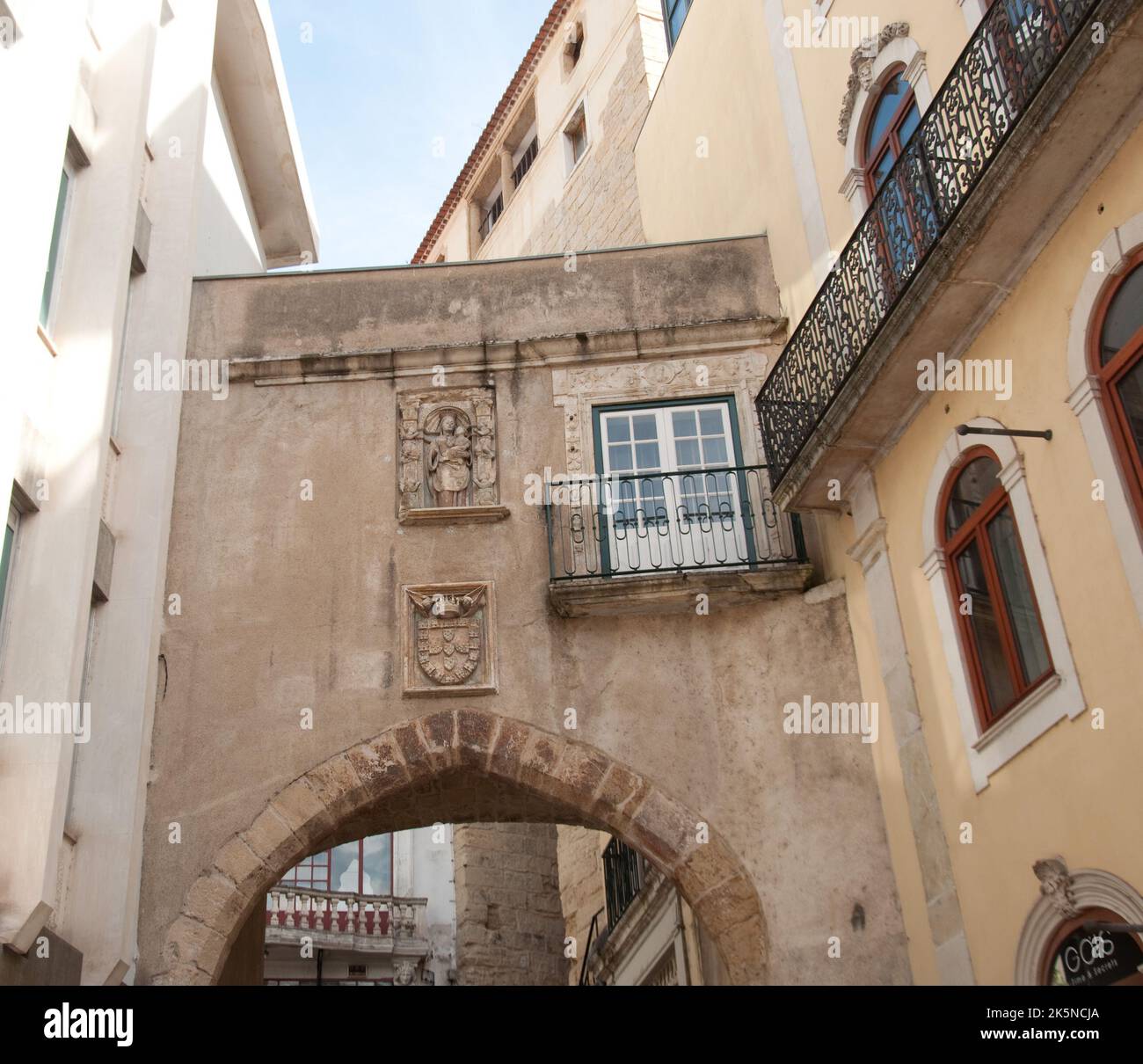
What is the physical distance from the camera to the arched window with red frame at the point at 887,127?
9945mm

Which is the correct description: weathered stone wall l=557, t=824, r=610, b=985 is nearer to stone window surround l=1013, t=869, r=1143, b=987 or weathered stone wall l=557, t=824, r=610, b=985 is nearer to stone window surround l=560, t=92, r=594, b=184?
stone window surround l=1013, t=869, r=1143, b=987

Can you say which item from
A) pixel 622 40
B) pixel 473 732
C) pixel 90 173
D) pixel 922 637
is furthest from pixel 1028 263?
pixel 622 40

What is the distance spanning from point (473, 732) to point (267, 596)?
1.89 meters

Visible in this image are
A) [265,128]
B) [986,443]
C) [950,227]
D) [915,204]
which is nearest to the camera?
[950,227]

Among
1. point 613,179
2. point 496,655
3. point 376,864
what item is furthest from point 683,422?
point 376,864

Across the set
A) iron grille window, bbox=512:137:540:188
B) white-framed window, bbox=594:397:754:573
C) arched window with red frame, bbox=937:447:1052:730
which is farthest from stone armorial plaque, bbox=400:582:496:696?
iron grille window, bbox=512:137:540:188

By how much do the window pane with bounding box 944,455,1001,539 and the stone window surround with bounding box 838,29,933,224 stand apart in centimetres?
219

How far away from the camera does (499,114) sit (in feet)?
76.8

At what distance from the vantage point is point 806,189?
37.5 feet

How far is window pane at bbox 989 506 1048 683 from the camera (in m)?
7.83

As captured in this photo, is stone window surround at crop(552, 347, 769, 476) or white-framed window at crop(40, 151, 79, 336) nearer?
white-framed window at crop(40, 151, 79, 336)

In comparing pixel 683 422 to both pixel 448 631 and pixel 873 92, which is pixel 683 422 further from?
pixel 873 92

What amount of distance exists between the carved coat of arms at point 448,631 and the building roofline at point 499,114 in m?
12.1

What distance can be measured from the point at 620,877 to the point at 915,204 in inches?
344
